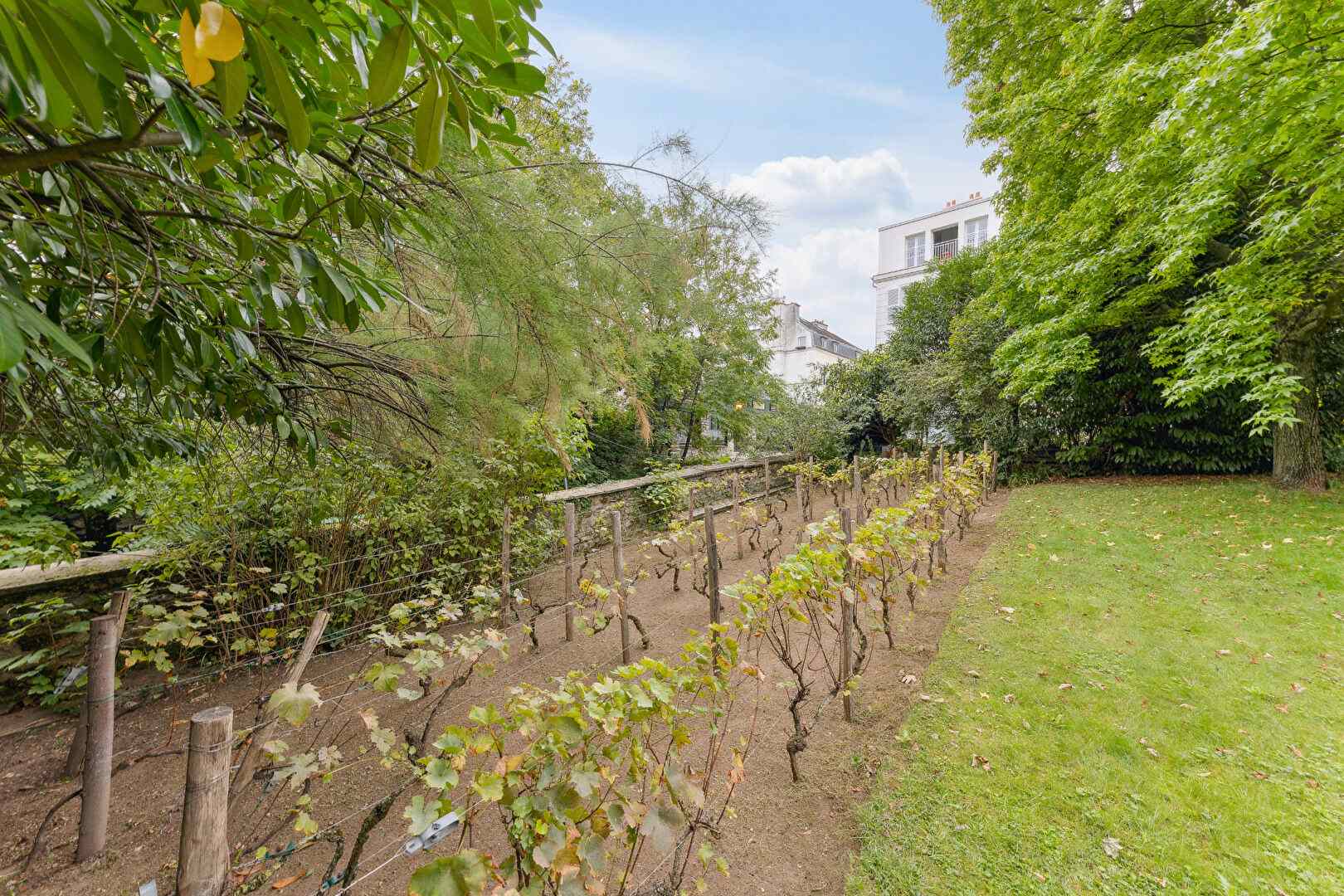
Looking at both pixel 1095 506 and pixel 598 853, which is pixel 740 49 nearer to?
pixel 598 853

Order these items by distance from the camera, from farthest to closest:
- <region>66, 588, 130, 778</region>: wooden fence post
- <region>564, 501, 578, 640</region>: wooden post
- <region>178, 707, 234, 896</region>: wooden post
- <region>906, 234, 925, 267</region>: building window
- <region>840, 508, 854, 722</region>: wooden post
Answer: <region>906, 234, 925, 267</region>: building window
<region>564, 501, 578, 640</region>: wooden post
<region>840, 508, 854, 722</region>: wooden post
<region>66, 588, 130, 778</region>: wooden fence post
<region>178, 707, 234, 896</region>: wooden post

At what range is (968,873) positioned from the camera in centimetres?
181

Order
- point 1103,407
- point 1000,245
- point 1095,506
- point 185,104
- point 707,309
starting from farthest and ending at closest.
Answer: point 1103,407
point 1000,245
point 707,309
point 1095,506
point 185,104

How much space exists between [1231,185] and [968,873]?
24.4ft

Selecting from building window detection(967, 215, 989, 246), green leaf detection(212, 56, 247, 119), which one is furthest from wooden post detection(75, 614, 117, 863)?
building window detection(967, 215, 989, 246)

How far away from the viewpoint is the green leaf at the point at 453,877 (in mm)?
900

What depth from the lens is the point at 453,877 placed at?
922 mm

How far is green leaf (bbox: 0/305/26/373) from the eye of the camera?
525 millimetres

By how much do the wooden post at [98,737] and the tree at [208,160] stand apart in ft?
2.63

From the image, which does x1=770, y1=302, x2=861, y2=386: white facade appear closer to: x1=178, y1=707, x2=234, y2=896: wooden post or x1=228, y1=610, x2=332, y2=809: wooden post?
x1=228, y1=610, x2=332, y2=809: wooden post

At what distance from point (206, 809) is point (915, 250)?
21.9 metres

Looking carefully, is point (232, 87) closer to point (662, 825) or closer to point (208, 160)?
point (208, 160)

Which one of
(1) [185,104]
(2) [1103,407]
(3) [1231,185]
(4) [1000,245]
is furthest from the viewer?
(2) [1103,407]

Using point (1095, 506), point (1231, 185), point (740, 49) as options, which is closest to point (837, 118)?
point (740, 49)
